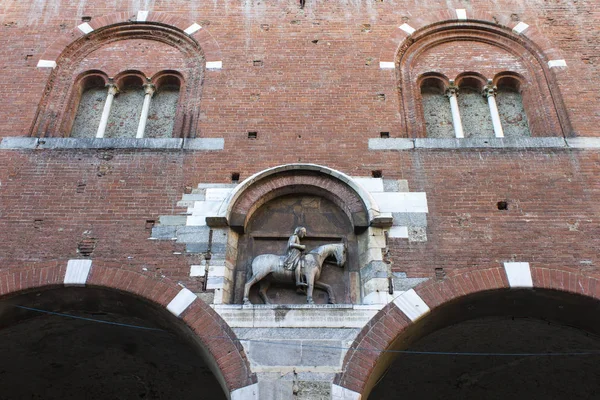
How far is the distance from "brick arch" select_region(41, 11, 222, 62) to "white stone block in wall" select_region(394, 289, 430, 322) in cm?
524

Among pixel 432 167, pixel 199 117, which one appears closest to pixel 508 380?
pixel 432 167

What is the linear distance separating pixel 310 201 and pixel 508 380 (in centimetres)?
415

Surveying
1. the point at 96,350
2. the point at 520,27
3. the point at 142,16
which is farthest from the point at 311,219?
the point at 520,27

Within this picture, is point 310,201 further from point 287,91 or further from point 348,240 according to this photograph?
point 287,91

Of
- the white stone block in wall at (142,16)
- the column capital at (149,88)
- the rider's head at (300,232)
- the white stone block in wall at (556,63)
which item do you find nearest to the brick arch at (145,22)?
the white stone block in wall at (142,16)

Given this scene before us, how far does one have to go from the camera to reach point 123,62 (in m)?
11.0

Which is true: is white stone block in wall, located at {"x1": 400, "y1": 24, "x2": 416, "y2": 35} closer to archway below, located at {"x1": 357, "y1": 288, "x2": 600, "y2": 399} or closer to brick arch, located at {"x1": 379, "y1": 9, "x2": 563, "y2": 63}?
brick arch, located at {"x1": 379, "y1": 9, "x2": 563, "y2": 63}

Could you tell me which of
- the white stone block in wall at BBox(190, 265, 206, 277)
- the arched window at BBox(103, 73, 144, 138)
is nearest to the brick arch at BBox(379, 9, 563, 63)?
the arched window at BBox(103, 73, 144, 138)

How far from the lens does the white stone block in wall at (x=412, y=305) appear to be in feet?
25.5

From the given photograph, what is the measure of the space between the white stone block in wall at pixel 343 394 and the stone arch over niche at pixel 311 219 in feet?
4.13

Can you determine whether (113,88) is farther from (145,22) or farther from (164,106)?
(145,22)

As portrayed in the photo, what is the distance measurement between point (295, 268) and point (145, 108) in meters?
3.96

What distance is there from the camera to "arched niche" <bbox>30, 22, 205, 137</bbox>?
10156mm

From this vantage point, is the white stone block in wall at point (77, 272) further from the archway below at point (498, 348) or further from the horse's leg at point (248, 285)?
the archway below at point (498, 348)
